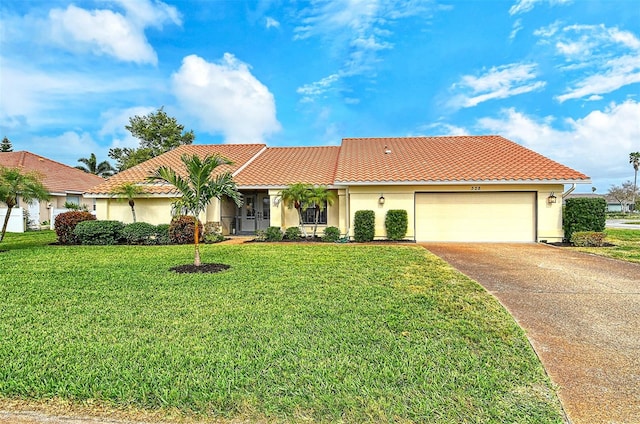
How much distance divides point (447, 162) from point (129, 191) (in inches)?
590

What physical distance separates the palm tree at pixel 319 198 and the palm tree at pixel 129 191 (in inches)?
326

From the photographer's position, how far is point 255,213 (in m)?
17.8

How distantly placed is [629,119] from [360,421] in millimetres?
24197

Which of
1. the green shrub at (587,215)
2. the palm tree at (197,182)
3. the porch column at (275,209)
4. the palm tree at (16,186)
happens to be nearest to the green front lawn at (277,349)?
the palm tree at (197,182)

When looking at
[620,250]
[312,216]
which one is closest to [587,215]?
[620,250]

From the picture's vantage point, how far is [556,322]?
4582 mm

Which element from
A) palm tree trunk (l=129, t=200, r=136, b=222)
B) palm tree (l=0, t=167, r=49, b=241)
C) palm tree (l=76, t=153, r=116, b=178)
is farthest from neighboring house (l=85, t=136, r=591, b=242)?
palm tree (l=76, t=153, r=116, b=178)

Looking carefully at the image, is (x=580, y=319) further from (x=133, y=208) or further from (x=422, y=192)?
(x=133, y=208)

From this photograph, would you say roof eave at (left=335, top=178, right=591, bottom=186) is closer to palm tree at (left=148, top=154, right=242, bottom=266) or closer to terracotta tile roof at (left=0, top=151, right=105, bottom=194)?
palm tree at (left=148, top=154, right=242, bottom=266)

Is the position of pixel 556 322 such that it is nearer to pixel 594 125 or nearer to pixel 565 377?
pixel 565 377

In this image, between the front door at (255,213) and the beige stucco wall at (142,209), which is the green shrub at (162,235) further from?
the front door at (255,213)

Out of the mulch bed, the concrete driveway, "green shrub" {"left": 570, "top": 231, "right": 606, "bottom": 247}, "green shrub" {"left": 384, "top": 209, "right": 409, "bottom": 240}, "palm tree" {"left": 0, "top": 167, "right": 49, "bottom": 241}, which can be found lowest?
the concrete driveway

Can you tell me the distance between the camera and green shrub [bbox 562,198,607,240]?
12859 mm

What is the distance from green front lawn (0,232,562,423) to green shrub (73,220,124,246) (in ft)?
22.4
